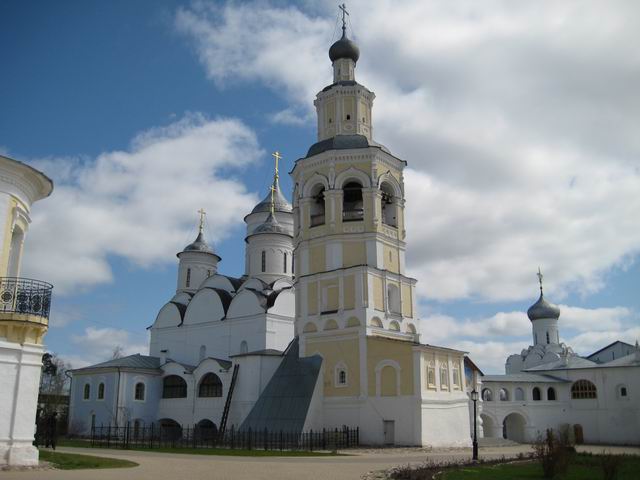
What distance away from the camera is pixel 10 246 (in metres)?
12.9

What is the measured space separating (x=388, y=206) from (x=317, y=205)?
10.2ft

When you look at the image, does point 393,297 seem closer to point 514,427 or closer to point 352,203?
point 352,203

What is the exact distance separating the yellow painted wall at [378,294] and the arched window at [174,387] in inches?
472

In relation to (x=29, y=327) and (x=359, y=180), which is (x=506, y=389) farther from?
(x=29, y=327)

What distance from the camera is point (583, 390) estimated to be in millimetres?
34906

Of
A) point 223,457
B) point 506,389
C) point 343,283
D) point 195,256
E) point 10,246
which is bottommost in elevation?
point 223,457

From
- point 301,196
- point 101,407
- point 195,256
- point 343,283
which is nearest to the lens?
point 343,283

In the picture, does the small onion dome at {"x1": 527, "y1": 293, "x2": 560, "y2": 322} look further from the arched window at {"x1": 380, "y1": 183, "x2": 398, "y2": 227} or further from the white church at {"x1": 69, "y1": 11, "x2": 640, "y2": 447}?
the arched window at {"x1": 380, "y1": 183, "x2": 398, "y2": 227}

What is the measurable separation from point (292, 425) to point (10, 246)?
42.4ft

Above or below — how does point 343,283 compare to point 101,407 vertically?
above

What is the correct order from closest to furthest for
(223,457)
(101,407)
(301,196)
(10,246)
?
1. (10,246)
2. (223,457)
3. (301,196)
4. (101,407)

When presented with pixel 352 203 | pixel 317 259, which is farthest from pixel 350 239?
pixel 352 203

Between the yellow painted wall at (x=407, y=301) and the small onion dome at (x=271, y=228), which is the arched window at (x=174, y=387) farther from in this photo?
the yellow painted wall at (x=407, y=301)

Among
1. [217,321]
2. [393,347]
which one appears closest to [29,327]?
[393,347]
